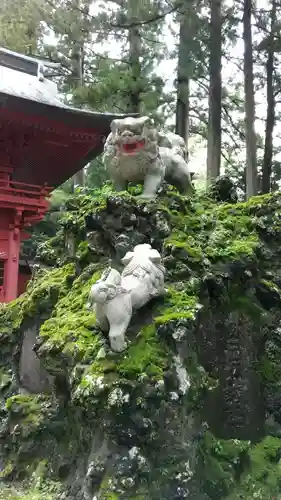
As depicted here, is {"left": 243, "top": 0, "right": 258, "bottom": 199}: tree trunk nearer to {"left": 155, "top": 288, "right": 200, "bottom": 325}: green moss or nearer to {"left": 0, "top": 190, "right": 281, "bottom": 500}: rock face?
{"left": 0, "top": 190, "right": 281, "bottom": 500}: rock face


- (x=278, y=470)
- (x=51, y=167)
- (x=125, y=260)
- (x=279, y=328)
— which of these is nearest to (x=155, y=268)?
(x=125, y=260)

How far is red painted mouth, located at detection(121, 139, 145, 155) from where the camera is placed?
14.5ft

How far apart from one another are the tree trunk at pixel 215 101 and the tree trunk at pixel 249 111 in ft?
1.91

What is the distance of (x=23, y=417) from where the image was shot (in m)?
4.08

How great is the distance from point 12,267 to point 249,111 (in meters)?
5.66

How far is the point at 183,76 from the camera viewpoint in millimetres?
11156

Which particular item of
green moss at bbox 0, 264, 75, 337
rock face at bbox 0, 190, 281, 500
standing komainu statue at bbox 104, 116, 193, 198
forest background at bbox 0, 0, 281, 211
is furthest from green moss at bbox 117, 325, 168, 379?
forest background at bbox 0, 0, 281, 211

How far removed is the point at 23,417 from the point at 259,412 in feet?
5.80

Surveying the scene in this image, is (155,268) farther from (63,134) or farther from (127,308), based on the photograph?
(63,134)

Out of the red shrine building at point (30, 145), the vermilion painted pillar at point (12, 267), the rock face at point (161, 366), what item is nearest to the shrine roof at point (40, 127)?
the red shrine building at point (30, 145)

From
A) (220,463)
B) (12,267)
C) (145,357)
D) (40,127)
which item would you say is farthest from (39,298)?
(12,267)

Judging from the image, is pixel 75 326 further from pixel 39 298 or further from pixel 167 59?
pixel 167 59

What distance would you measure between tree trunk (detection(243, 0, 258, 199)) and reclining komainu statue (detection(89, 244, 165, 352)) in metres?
7.07

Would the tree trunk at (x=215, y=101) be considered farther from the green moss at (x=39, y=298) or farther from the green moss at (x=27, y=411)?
the green moss at (x=27, y=411)
